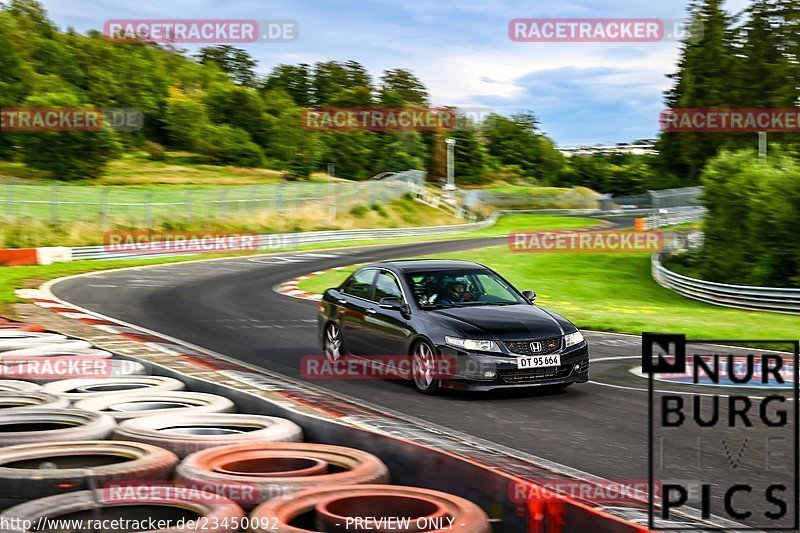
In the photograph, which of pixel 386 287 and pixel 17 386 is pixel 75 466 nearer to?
pixel 17 386

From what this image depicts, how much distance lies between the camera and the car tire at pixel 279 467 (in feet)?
17.1

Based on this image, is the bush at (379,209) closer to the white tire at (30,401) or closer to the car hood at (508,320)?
the car hood at (508,320)

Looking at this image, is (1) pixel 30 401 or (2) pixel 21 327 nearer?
(1) pixel 30 401

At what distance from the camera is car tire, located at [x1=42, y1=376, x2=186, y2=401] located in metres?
8.23

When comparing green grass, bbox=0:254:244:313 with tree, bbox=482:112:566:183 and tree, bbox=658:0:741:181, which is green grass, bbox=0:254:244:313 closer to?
tree, bbox=658:0:741:181

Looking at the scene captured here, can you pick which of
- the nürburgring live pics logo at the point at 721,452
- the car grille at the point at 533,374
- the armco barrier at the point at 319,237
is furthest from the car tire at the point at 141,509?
the armco barrier at the point at 319,237

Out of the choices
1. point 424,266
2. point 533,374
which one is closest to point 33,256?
point 424,266

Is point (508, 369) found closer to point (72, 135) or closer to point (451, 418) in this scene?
point (451, 418)

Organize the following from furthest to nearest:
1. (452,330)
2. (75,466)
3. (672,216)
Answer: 1. (672,216)
2. (452,330)
3. (75,466)

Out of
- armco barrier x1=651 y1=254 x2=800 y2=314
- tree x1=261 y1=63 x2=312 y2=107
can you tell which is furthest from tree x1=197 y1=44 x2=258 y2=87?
armco barrier x1=651 y1=254 x2=800 y2=314

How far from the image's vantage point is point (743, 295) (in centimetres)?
2692

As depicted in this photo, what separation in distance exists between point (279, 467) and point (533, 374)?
181 inches

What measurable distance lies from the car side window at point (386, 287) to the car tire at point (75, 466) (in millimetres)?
5568

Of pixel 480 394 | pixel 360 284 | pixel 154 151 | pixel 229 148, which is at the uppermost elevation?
pixel 229 148
